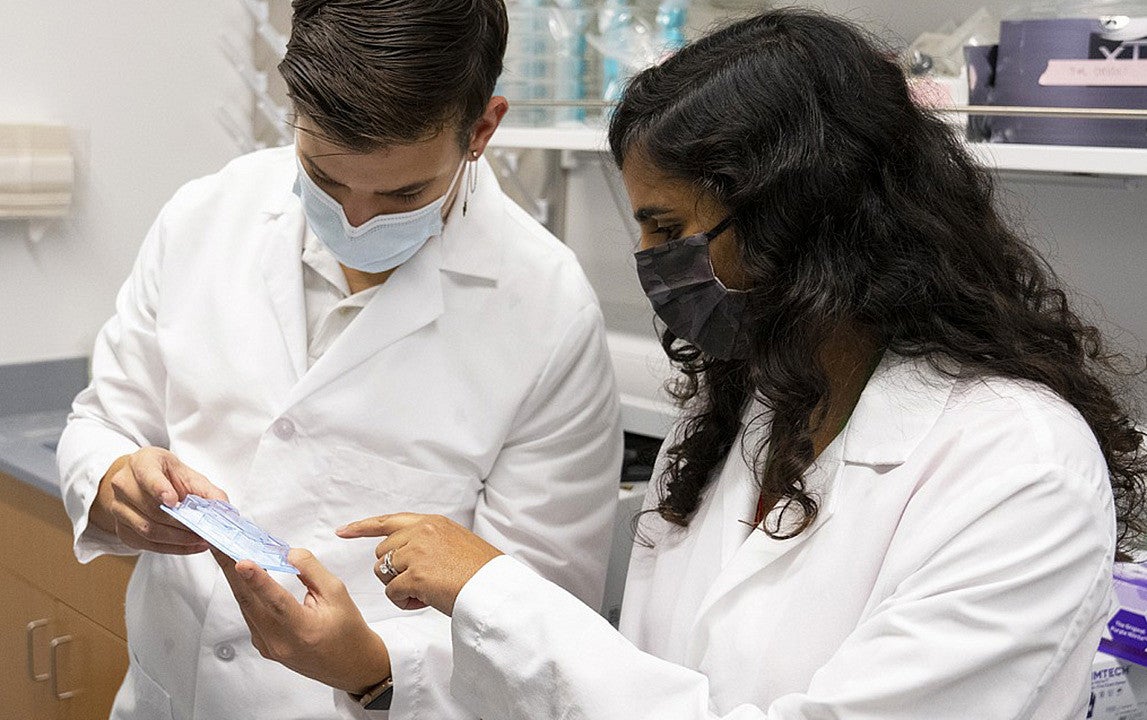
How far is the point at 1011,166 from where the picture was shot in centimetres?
153

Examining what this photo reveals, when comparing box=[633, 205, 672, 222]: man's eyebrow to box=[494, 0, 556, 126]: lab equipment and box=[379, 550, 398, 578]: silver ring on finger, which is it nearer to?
box=[379, 550, 398, 578]: silver ring on finger

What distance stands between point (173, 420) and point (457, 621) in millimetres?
609

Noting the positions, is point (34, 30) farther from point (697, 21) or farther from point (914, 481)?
point (914, 481)

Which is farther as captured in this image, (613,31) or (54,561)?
(54,561)

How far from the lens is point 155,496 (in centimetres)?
132

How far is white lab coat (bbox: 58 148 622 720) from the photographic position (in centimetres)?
144

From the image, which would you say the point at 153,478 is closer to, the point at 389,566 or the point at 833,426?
the point at 389,566

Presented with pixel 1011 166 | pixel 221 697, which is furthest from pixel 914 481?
pixel 221 697

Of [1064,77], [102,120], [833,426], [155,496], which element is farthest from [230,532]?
[102,120]

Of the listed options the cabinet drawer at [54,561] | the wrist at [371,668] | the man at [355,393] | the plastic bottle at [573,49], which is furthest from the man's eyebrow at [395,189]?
the cabinet drawer at [54,561]

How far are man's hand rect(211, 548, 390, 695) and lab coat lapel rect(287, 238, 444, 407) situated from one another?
0.26 metres

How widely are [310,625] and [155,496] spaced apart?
0.26 m

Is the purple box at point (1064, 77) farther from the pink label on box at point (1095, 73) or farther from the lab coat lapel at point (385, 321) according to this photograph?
the lab coat lapel at point (385, 321)

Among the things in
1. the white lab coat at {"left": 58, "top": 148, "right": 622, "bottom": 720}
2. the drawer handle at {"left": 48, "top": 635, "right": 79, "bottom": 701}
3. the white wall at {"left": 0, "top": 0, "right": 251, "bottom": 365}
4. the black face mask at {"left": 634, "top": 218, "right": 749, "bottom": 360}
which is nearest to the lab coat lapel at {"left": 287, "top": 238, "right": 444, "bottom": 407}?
the white lab coat at {"left": 58, "top": 148, "right": 622, "bottom": 720}
